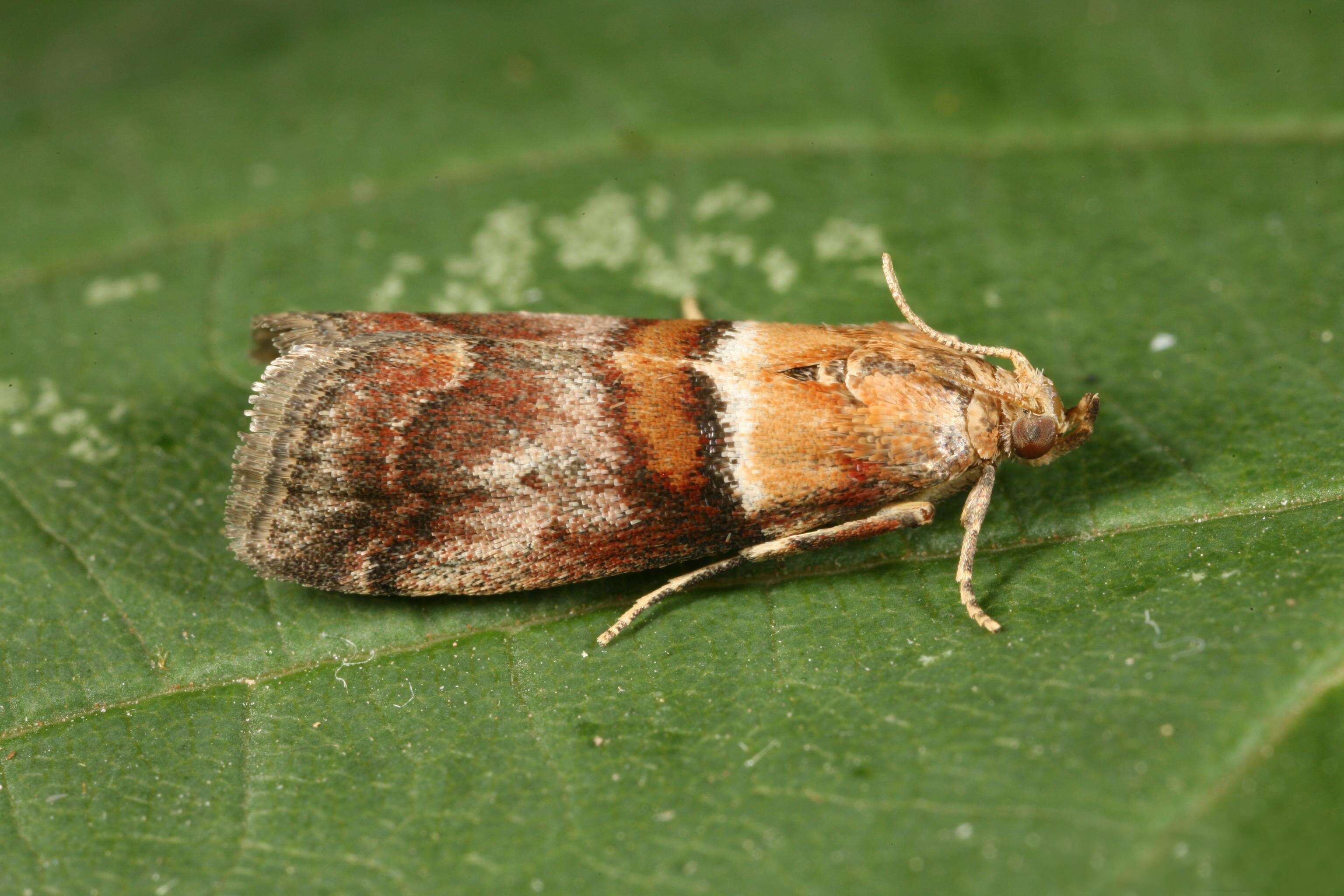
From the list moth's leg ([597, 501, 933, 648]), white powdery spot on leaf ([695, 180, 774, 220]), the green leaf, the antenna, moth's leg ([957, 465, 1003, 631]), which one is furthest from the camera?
white powdery spot on leaf ([695, 180, 774, 220])

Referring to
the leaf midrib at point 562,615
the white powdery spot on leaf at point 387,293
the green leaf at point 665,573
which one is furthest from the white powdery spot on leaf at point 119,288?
the leaf midrib at point 562,615

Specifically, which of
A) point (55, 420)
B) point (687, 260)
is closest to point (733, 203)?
point (687, 260)

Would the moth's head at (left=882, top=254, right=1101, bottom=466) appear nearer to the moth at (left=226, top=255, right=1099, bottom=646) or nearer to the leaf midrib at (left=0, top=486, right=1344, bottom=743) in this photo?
the moth at (left=226, top=255, right=1099, bottom=646)

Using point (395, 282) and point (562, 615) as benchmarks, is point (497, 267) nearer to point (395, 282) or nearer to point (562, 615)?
point (395, 282)

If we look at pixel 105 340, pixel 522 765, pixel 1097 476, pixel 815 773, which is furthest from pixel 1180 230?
pixel 105 340

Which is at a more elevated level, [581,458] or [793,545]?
[581,458]

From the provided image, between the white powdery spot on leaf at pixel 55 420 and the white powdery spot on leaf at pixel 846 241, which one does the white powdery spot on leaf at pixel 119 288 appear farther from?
the white powdery spot on leaf at pixel 846 241

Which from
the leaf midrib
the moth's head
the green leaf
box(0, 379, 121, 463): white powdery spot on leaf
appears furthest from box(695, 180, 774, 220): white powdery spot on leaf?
box(0, 379, 121, 463): white powdery spot on leaf

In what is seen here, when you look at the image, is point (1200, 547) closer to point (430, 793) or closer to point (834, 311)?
point (834, 311)
